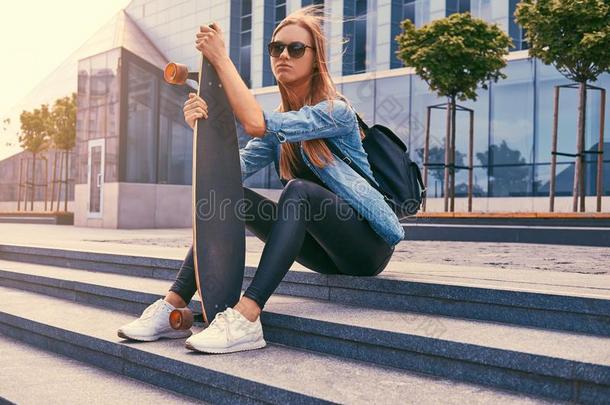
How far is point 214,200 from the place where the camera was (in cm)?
280

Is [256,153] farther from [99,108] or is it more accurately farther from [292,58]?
[99,108]

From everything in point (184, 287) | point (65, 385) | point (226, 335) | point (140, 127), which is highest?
point (140, 127)

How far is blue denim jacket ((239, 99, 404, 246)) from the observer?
9.27 feet

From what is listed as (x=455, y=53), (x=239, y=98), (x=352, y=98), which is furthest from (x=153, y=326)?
(x=352, y=98)

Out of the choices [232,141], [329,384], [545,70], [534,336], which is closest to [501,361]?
[534,336]

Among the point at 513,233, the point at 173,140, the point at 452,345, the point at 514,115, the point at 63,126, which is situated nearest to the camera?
the point at 452,345

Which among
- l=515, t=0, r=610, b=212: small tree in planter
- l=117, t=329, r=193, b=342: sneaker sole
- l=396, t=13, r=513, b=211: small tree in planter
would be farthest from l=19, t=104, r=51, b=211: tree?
l=117, t=329, r=193, b=342: sneaker sole

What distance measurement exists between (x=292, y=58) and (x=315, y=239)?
888mm

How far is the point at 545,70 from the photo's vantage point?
62.4 feet

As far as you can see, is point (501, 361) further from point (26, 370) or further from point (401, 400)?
point (26, 370)

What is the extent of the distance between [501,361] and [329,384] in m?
0.63

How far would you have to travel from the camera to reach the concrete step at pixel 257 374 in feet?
7.23

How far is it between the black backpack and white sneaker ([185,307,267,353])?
0.95 m

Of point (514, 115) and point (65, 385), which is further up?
point (514, 115)
